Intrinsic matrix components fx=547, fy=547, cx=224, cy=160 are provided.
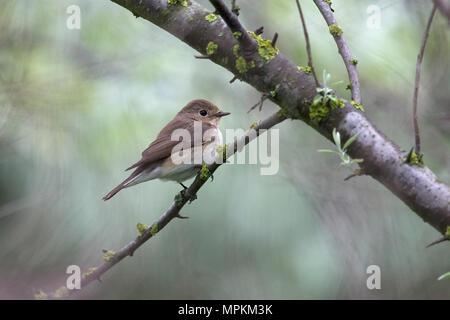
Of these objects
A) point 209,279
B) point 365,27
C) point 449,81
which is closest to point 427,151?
point 449,81

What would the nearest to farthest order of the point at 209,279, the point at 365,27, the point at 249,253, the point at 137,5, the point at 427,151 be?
the point at 137,5
the point at 427,151
the point at 365,27
the point at 249,253
the point at 209,279

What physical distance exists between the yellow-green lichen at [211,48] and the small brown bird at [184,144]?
1.22 m

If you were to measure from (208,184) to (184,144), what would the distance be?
17.4 inches

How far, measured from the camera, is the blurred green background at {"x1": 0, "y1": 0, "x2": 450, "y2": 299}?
3750 millimetres

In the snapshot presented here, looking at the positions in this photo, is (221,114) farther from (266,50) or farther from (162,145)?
(266,50)

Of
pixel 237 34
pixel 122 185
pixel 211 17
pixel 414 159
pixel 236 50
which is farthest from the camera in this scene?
pixel 122 185

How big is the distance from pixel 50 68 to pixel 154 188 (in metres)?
1.16

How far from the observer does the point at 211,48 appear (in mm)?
2604

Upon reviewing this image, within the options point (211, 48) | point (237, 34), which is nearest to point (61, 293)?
point (211, 48)

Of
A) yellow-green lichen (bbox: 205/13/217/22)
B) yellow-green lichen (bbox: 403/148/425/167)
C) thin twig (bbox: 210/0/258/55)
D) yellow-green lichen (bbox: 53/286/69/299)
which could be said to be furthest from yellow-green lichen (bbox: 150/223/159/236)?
yellow-green lichen (bbox: 403/148/425/167)

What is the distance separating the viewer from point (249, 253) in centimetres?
403

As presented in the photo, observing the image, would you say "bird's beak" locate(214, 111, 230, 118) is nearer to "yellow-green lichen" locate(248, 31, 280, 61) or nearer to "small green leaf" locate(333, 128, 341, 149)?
"yellow-green lichen" locate(248, 31, 280, 61)

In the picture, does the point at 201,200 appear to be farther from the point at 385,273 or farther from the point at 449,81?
the point at 449,81

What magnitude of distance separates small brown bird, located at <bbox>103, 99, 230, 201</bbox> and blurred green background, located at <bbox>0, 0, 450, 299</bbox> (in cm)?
10
